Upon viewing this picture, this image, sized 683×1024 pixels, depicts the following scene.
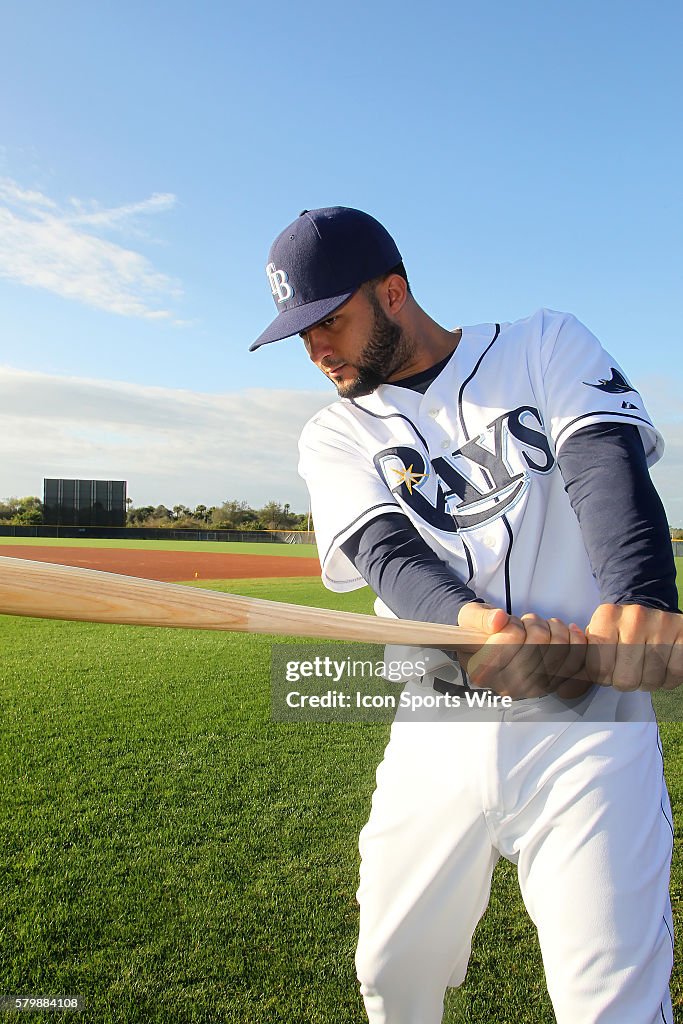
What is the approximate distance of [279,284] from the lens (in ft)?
6.37

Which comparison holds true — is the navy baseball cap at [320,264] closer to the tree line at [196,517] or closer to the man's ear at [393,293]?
the man's ear at [393,293]

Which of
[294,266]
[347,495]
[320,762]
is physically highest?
[294,266]

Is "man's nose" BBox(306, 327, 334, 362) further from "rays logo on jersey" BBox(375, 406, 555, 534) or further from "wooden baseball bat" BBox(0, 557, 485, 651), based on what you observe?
"wooden baseball bat" BBox(0, 557, 485, 651)

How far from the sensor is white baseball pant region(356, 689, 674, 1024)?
142cm

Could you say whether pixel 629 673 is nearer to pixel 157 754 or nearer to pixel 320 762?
pixel 320 762

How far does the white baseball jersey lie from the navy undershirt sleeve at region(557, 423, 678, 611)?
0.07 meters

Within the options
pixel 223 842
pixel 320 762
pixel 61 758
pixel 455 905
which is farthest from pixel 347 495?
pixel 61 758

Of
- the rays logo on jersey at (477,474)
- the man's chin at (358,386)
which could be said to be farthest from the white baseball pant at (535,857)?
the man's chin at (358,386)

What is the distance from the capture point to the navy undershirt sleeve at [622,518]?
55.5 inches

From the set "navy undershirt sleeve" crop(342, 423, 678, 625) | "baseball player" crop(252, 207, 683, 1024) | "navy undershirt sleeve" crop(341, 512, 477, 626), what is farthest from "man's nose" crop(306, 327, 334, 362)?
"navy undershirt sleeve" crop(342, 423, 678, 625)

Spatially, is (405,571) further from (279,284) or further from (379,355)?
(279,284)

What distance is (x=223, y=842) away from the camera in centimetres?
357

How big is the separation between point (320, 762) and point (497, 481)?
3497mm

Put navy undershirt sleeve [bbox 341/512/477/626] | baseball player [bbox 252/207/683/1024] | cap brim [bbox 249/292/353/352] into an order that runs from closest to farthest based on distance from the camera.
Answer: baseball player [bbox 252/207/683/1024]
navy undershirt sleeve [bbox 341/512/477/626]
cap brim [bbox 249/292/353/352]
